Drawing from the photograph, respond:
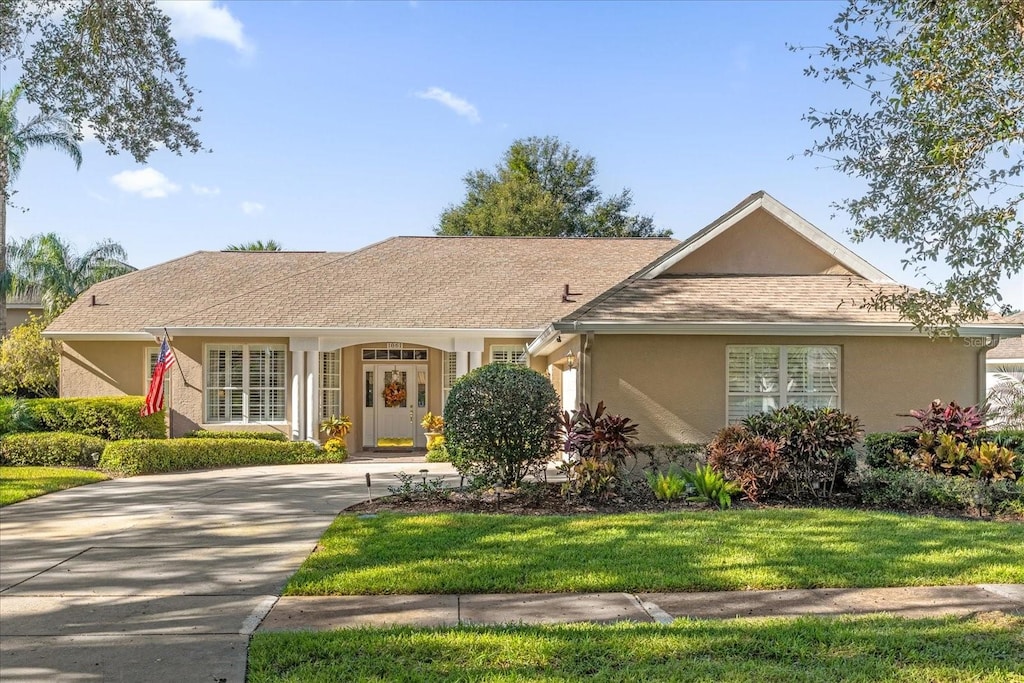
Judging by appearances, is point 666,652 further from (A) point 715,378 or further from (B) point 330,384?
(B) point 330,384

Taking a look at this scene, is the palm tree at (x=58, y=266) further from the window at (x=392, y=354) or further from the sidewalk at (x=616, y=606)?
the sidewalk at (x=616, y=606)

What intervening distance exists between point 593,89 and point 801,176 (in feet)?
21.3

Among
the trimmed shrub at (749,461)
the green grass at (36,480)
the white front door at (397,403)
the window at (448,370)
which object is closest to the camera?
the trimmed shrub at (749,461)

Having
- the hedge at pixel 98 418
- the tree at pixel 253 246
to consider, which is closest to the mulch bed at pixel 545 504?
the hedge at pixel 98 418

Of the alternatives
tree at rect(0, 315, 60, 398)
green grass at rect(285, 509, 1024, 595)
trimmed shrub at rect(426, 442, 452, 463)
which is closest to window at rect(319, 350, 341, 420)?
trimmed shrub at rect(426, 442, 452, 463)

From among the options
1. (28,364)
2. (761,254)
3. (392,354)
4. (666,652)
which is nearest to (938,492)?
(761,254)

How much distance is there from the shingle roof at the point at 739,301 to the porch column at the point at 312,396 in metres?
8.27

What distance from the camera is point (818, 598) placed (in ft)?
21.7

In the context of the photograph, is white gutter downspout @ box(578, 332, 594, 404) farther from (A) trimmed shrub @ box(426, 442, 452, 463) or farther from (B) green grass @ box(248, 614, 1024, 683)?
(B) green grass @ box(248, 614, 1024, 683)

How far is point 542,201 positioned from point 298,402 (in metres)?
25.3

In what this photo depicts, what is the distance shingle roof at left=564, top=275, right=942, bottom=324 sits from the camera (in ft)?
43.8

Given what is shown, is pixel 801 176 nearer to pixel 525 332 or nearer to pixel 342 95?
pixel 342 95

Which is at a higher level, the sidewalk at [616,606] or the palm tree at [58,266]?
the palm tree at [58,266]

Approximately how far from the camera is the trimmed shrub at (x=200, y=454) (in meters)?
16.1
